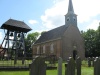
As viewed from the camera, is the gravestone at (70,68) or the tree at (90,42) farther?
the tree at (90,42)

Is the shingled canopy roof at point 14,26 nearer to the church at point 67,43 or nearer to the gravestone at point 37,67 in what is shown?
the church at point 67,43

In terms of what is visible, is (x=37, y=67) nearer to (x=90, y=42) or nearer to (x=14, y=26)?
(x=14, y=26)

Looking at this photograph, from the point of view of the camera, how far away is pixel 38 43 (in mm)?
59250

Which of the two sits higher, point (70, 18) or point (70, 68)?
point (70, 18)

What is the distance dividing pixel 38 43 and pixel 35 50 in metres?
3.81

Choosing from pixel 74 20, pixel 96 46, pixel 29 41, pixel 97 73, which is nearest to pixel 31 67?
pixel 97 73

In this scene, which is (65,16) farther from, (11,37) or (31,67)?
(31,67)

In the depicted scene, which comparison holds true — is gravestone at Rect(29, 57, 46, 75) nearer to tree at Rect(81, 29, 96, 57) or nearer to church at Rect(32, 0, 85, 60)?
church at Rect(32, 0, 85, 60)

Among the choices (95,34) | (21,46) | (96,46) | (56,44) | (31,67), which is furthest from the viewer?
(95,34)

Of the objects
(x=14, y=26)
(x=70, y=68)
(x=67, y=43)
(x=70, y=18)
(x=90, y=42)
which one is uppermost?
(x=70, y=18)

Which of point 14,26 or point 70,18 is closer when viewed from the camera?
point 14,26

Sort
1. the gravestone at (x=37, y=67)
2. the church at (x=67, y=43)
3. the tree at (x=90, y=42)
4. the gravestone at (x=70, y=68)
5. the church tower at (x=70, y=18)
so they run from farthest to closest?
the tree at (x=90, y=42), the church tower at (x=70, y=18), the church at (x=67, y=43), the gravestone at (x=70, y=68), the gravestone at (x=37, y=67)

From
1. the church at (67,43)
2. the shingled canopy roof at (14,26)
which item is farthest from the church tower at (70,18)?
the shingled canopy roof at (14,26)

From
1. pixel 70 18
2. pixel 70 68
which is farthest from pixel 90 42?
pixel 70 68
